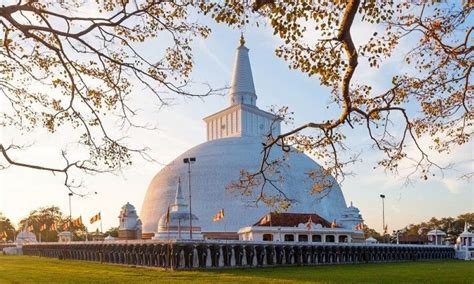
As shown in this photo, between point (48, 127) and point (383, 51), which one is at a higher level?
point (383, 51)

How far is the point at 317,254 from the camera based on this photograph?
49375mm

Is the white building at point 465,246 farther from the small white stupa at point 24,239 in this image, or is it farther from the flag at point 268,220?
the small white stupa at point 24,239

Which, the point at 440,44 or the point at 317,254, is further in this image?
the point at 317,254

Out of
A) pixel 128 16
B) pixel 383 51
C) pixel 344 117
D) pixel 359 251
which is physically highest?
pixel 128 16

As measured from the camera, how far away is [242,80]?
87.2 metres

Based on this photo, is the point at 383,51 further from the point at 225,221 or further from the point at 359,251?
the point at 225,221

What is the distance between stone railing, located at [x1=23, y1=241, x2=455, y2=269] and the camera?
39312mm

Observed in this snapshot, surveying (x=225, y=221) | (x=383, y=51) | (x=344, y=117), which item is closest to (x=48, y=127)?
(x=344, y=117)

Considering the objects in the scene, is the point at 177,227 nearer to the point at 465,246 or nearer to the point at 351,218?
the point at 351,218

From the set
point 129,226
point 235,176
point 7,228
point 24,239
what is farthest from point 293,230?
point 7,228

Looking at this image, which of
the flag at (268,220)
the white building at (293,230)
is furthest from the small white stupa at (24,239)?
the flag at (268,220)

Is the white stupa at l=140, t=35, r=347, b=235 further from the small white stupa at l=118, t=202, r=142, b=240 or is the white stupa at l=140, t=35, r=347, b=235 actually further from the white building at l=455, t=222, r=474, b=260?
the white building at l=455, t=222, r=474, b=260

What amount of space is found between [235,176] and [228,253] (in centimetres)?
2952

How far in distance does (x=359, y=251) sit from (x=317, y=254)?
733cm
